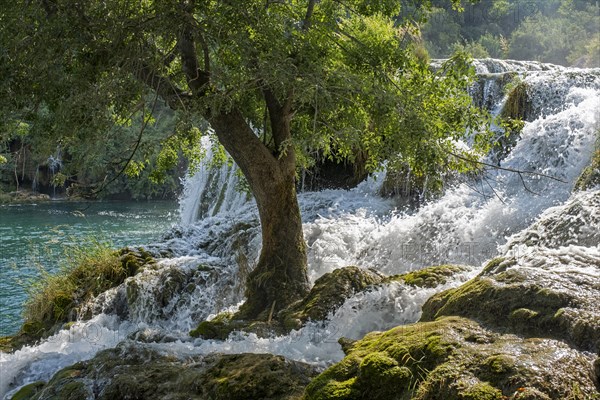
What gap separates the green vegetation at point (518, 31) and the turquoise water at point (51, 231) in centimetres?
2619

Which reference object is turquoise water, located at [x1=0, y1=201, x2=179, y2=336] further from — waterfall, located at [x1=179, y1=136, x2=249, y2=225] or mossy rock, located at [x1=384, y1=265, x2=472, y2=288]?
mossy rock, located at [x1=384, y1=265, x2=472, y2=288]

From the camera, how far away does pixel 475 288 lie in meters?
4.77

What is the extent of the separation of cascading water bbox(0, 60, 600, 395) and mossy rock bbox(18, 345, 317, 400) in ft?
4.30

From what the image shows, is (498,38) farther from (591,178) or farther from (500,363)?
(500,363)

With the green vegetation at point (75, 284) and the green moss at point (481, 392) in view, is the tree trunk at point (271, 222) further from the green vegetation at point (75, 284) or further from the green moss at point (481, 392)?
the green moss at point (481, 392)

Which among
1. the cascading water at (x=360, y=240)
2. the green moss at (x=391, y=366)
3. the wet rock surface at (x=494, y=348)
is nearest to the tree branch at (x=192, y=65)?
the cascading water at (x=360, y=240)

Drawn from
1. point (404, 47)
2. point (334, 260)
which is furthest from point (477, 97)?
point (404, 47)

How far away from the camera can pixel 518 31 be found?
51.7 meters

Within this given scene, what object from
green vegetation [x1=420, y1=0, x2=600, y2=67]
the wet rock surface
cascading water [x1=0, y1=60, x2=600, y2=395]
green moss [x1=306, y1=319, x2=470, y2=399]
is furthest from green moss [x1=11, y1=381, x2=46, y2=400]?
green vegetation [x1=420, y1=0, x2=600, y2=67]

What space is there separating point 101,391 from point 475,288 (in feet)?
9.09

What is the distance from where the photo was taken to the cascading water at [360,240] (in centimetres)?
891

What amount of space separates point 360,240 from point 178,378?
6.69 meters

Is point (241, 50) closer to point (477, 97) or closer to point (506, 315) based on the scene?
point (506, 315)

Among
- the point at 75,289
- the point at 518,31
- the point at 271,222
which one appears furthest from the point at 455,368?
the point at 518,31
